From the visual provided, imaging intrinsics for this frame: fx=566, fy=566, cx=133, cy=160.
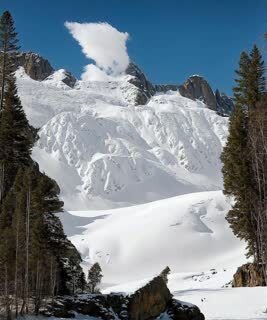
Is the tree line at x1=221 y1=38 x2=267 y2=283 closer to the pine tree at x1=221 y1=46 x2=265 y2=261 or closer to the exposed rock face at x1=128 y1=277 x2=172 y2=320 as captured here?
the pine tree at x1=221 y1=46 x2=265 y2=261

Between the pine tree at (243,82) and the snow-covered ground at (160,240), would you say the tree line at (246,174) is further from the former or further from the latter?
the snow-covered ground at (160,240)

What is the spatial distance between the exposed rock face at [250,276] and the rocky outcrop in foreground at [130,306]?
861cm

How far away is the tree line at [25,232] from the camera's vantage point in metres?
21.6

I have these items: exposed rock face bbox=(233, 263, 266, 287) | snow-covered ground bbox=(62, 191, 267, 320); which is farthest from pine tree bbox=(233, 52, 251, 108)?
snow-covered ground bbox=(62, 191, 267, 320)

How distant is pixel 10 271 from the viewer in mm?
23984

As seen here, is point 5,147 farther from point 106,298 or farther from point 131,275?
point 131,275

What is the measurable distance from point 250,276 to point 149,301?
1101 centimetres

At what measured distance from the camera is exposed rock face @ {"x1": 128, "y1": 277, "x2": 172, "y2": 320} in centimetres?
2333

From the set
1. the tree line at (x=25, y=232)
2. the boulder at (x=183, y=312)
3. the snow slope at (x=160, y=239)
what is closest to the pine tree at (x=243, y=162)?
the boulder at (x=183, y=312)

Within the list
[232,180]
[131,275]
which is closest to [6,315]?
[232,180]

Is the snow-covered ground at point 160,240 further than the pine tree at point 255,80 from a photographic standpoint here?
Yes

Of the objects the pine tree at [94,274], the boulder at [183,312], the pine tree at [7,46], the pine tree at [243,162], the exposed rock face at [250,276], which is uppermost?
the pine tree at [7,46]

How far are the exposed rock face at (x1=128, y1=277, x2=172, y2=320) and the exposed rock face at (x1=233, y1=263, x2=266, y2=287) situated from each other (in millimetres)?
8918

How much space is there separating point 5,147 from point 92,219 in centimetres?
8680
